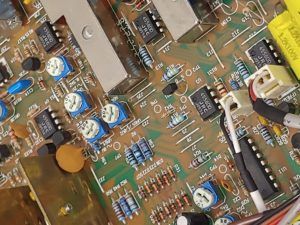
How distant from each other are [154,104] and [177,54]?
0.21 metres

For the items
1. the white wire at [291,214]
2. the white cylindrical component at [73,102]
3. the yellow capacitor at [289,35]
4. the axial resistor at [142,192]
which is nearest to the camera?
the white wire at [291,214]

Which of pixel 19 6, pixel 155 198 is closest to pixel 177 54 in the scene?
pixel 155 198

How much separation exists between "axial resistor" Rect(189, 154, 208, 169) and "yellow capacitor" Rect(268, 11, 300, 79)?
473 millimetres

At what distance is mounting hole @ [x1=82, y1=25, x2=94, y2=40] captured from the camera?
2.59 metres

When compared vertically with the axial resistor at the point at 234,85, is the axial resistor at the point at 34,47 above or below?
above

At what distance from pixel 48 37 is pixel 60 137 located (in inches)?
16.5

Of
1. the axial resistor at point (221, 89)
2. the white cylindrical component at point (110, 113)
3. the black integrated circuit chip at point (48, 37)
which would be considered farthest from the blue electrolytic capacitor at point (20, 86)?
the axial resistor at point (221, 89)

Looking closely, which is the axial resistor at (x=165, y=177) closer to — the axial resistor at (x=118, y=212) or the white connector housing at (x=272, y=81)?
the axial resistor at (x=118, y=212)

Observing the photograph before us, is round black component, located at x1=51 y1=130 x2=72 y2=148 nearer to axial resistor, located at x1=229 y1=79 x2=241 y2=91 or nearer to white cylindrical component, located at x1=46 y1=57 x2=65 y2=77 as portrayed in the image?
white cylindrical component, located at x1=46 y1=57 x2=65 y2=77

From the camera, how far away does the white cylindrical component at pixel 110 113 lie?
8.70 ft

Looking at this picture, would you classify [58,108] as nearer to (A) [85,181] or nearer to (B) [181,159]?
(A) [85,181]

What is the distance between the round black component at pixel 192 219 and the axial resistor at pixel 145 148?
Answer: 0.28m


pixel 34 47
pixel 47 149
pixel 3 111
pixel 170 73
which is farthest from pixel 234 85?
pixel 3 111

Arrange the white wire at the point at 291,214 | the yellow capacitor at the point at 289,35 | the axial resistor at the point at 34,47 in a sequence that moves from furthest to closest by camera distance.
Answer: the axial resistor at the point at 34,47, the yellow capacitor at the point at 289,35, the white wire at the point at 291,214
